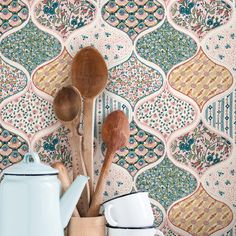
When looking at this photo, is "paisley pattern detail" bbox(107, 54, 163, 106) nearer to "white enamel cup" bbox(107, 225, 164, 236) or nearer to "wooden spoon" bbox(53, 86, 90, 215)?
"wooden spoon" bbox(53, 86, 90, 215)

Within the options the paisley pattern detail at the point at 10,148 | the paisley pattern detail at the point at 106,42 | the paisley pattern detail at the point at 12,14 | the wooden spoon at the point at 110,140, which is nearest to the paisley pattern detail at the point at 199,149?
the wooden spoon at the point at 110,140

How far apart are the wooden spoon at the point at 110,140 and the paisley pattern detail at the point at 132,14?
19cm

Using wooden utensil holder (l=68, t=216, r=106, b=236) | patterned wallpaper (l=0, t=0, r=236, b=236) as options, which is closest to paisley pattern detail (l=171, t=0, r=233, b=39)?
patterned wallpaper (l=0, t=0, r=236, b=236)

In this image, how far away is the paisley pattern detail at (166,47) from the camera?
131cm

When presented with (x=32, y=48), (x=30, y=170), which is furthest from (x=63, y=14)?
(x=30, y=170)

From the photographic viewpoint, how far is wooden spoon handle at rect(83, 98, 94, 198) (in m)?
1.26

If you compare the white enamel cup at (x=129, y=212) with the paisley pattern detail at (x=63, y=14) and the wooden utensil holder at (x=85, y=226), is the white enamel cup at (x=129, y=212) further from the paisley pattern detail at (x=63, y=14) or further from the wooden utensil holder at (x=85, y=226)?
the paisley pattern detail at (x=63, y=14)

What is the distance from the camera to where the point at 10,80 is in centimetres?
132

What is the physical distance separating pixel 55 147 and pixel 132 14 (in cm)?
35

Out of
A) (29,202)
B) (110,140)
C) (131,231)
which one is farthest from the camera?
(110,140)

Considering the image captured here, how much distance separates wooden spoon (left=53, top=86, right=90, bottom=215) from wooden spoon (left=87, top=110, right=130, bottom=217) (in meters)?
0.02

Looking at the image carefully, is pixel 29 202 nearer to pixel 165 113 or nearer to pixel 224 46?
pixel 165 113

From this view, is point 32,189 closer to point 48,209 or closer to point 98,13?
point 48,209

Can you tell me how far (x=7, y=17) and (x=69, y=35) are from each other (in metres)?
0.15
